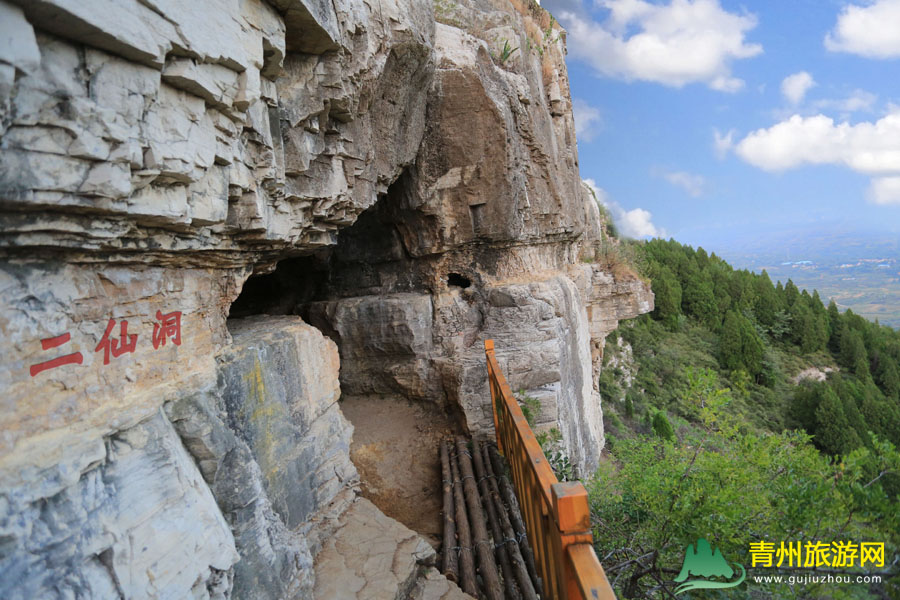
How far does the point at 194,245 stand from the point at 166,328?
1.63 ft

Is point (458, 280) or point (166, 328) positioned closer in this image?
point (166, 328)

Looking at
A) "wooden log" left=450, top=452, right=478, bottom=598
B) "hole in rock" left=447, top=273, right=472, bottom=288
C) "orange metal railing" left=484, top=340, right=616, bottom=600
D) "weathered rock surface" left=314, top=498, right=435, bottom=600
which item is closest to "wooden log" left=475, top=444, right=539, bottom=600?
"wooden log" left=450, top=452, right=478, bottom=598

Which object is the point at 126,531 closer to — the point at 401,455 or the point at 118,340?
the point at 118,340

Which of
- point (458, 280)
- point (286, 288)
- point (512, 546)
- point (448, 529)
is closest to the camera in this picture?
point (512, 546)

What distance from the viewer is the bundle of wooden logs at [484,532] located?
3990 mm

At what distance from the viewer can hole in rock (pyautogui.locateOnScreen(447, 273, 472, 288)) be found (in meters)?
7.14

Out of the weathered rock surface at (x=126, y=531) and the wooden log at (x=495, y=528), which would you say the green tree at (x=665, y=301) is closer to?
the wooden log at (x=495, y=528)

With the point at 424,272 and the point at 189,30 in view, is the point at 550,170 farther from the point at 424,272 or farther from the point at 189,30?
the point at 189,30

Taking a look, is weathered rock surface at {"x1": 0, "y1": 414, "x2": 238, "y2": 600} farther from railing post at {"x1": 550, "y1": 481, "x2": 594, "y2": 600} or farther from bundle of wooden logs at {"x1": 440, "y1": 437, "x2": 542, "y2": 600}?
bundle of wooden logs at {"x1": 440, "y1": 437, "x2": 542, "y2": 600}

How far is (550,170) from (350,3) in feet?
14.2

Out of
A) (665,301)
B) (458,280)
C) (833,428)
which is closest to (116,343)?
(458,280)

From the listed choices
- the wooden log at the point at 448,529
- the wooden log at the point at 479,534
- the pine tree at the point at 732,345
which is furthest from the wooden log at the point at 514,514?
the pine tree at the point at 732,345

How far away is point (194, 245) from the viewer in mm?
2715

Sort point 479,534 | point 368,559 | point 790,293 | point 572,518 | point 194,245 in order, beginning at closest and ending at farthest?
point 572,518
point 194,245
point 368,559
point 479,534
point 790,293
